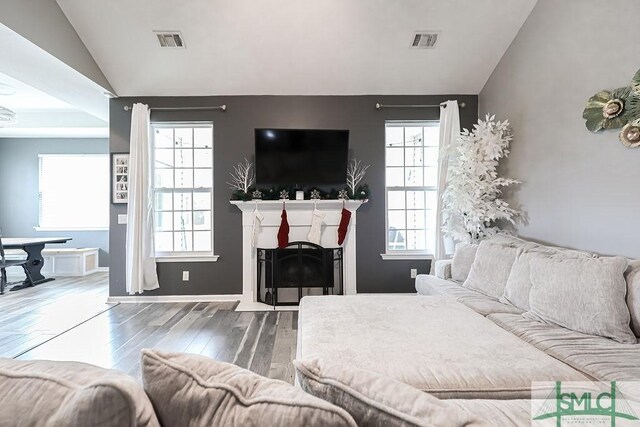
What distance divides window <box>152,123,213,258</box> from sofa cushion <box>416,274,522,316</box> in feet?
8.98

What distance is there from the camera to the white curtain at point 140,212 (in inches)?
149

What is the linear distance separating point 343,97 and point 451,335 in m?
3.25

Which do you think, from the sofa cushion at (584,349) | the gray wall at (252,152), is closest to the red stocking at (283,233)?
the gray wall at (252,152)

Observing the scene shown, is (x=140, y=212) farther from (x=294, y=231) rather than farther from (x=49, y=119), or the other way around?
(x=49, y=119)

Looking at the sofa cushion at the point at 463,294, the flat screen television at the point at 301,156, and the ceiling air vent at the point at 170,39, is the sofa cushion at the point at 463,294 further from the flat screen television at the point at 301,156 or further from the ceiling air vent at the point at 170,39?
the ceiling air vent at the point at 170,39

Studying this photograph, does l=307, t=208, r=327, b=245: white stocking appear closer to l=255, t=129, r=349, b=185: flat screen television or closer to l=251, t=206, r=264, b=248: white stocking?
l=255, t=129, r=349, b=185: flat screen television

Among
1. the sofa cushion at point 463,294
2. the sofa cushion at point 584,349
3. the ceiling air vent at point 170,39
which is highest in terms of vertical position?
the ceiling air vent at point 170,39

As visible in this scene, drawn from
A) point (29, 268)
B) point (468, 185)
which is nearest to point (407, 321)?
point (468, 185)

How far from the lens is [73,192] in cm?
614

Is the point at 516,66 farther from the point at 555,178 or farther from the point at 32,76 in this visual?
the point at 32,76

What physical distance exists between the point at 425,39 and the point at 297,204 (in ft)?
7.69

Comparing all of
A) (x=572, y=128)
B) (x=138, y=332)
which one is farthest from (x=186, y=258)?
(x=572, y=128)

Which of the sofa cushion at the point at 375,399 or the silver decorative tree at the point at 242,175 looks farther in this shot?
the silver decorative tree at the point at 242,175
